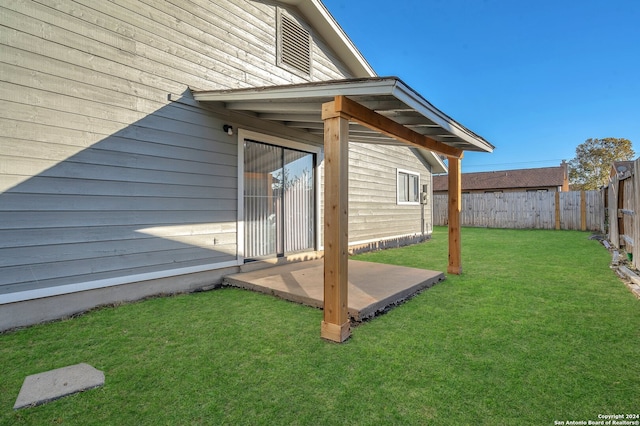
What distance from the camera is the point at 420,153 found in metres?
11.1

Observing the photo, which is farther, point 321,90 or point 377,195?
point 377,195

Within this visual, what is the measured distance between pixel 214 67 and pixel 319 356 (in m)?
4.56

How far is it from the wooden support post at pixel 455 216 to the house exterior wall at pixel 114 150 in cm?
372

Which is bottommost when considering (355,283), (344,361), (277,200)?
(344,361)

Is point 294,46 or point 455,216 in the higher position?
point 294,46

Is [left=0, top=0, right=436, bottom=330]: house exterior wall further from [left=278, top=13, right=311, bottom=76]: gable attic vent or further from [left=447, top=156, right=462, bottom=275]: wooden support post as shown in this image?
Result: [left=447, top=156, right=462, bottom=275]: wooden support post

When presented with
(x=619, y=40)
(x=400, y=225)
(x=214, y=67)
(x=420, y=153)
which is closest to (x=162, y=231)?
(x=214, y=67)

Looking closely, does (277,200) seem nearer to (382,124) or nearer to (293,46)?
(382,124)

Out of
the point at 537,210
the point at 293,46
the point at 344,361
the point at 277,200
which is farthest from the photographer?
the point at 537,210

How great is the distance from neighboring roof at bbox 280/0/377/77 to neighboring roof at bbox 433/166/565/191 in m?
19.4

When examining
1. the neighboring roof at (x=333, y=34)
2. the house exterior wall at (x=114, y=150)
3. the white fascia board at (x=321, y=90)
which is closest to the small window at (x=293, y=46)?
the neighboring roof at (x=333, y=34)

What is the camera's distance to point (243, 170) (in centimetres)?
509

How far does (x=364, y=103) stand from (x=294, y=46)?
4013 mm

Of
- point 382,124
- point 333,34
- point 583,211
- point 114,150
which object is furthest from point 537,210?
point 114,150
